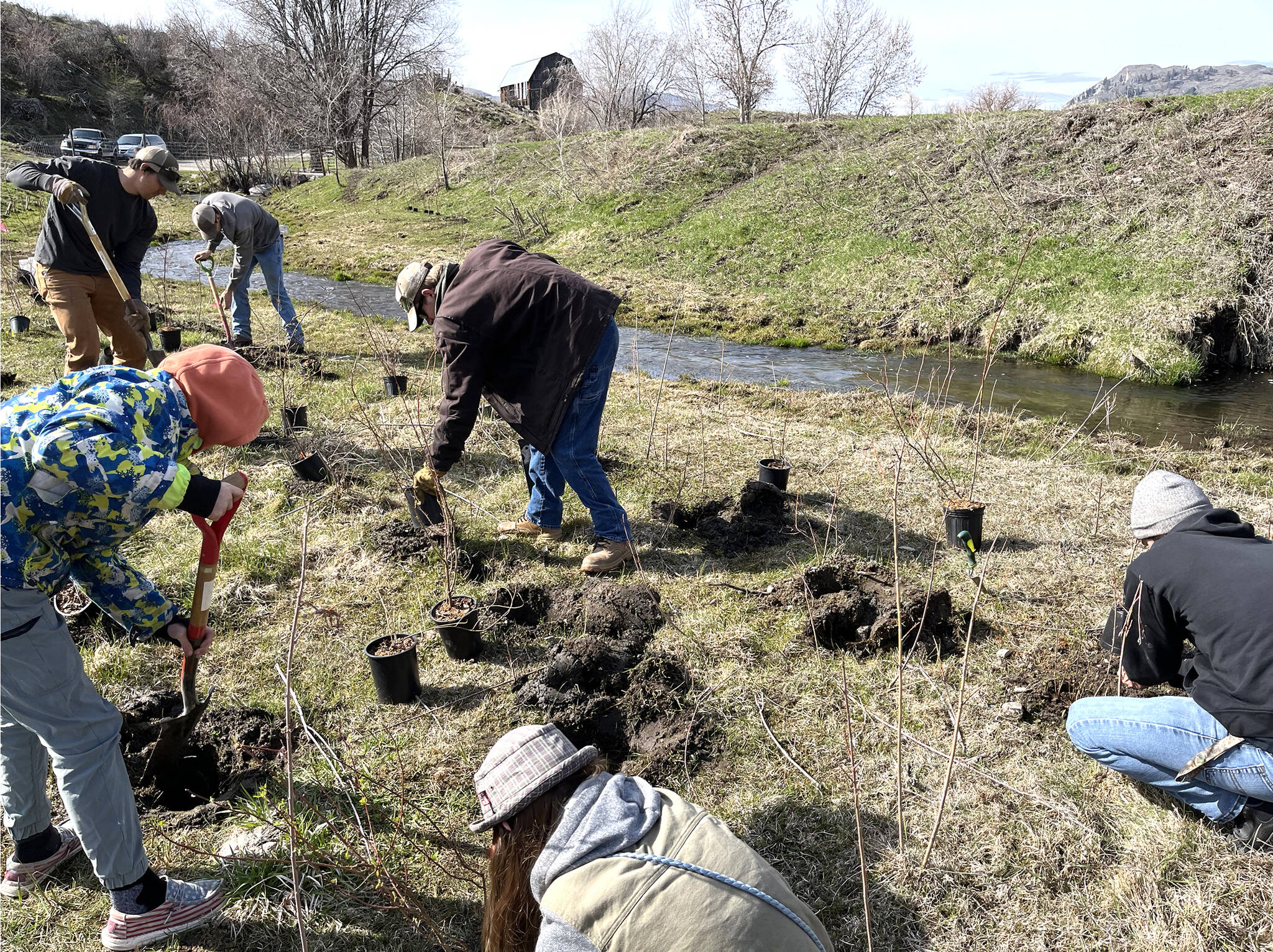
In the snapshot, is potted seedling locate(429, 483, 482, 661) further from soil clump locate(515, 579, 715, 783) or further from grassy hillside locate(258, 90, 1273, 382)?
grassy hillside locate(258, 90, 1273, 382)

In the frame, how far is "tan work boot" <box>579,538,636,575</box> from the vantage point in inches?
163

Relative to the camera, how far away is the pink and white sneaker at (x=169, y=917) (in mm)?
2145

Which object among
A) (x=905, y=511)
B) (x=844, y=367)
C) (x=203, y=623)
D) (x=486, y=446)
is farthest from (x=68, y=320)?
(x=844, y=367)

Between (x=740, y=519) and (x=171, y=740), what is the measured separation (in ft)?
9.94

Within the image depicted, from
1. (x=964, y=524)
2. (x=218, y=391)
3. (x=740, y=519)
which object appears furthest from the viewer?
(x=740, y=519)

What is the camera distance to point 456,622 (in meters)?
3.42

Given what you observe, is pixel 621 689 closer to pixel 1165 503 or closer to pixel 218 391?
pixel 218 391

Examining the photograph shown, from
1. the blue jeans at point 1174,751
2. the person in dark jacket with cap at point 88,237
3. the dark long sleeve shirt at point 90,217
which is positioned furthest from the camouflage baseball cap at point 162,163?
the blue jeans at point 1174,751

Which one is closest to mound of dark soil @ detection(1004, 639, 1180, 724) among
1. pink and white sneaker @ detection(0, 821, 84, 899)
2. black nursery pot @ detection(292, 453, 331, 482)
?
pink and white sneaker @ detection(0, 821, 84, 899)

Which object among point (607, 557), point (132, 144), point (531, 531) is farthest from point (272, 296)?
point (607, 557)

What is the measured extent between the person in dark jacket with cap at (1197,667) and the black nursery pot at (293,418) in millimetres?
5358

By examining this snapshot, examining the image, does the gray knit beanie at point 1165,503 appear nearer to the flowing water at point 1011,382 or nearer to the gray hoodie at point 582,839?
the gray hoodie at point 582,839

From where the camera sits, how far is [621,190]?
1795 centimetres

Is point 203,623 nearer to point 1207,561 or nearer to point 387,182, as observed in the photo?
point 1207,561
